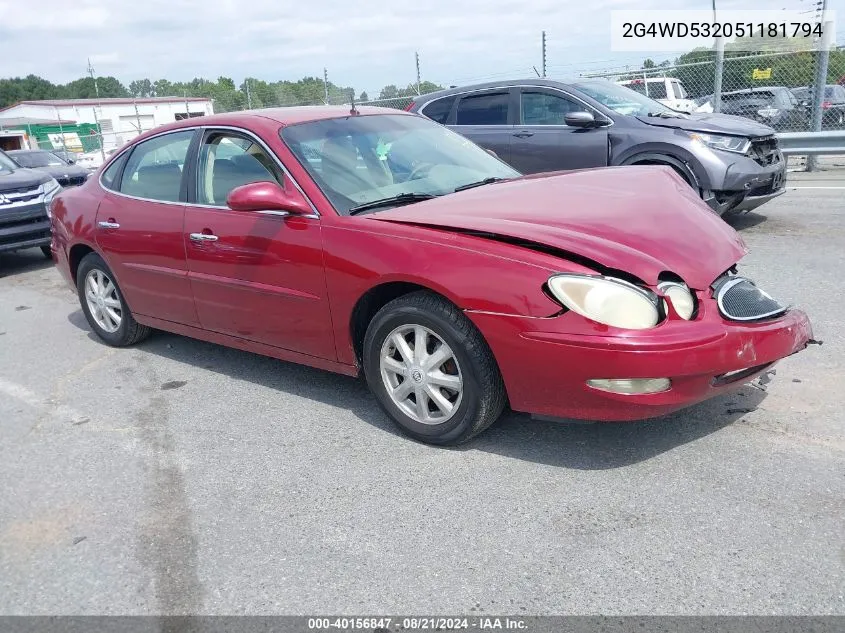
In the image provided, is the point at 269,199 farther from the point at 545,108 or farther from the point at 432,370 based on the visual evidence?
the point at 545,108

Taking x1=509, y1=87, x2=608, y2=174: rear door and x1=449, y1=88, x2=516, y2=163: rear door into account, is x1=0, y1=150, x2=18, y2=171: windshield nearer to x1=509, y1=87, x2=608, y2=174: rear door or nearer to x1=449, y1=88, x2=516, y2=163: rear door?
x1=449, y1=88, x2=516, y2=163: rear door

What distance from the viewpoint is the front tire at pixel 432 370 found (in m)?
3.37

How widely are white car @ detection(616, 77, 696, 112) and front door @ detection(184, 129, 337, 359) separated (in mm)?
14908

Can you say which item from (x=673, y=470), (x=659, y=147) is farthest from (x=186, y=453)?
(x=659, y=147)

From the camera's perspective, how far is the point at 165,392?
473 cm

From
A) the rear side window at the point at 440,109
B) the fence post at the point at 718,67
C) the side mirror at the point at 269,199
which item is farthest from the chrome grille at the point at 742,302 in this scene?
the fence post at the point at 718,67

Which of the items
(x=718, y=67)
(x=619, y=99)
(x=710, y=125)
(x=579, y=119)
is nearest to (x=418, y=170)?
(x=579, y=119)

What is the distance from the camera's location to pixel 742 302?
3346 mm

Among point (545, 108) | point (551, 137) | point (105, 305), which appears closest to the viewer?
point (105, 305)

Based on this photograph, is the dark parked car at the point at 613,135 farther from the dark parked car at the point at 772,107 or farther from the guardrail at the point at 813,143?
the dark parked car at the point at 772,107

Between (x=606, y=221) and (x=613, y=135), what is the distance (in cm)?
480

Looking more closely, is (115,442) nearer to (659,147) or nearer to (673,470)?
(673,470)

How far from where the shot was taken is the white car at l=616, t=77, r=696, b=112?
1817cm

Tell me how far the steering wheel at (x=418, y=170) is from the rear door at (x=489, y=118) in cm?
429
